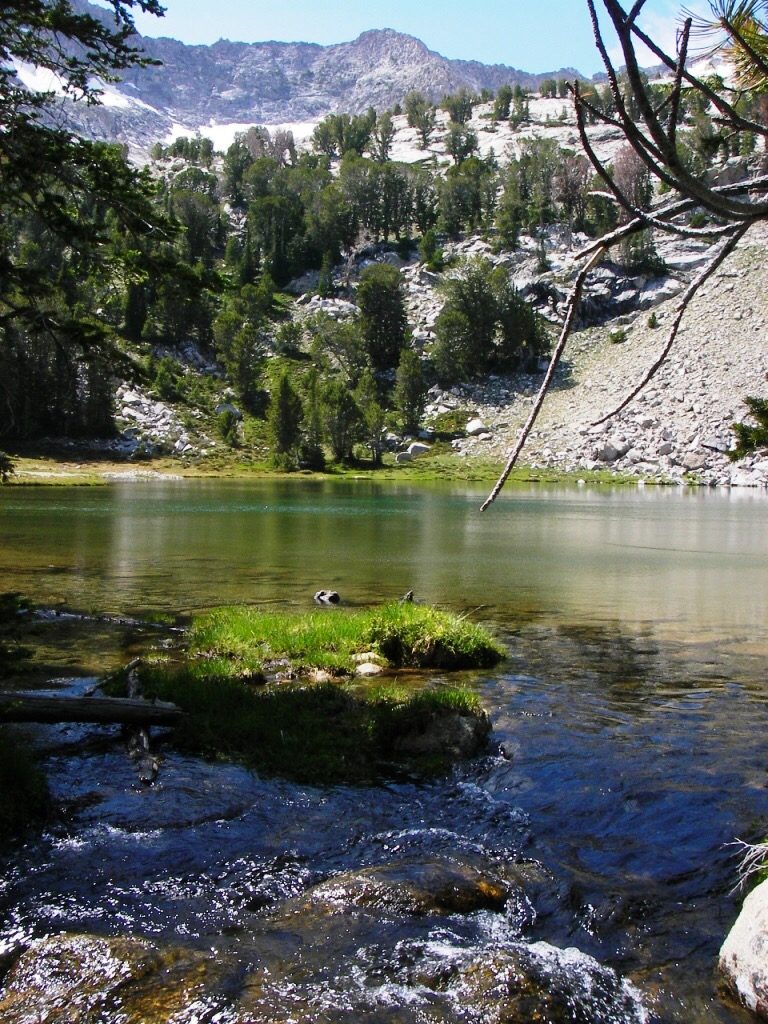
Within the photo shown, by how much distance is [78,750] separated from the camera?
1021 centimetres

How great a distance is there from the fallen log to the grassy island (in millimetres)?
408

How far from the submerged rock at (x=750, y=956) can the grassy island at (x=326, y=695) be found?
4.82 m

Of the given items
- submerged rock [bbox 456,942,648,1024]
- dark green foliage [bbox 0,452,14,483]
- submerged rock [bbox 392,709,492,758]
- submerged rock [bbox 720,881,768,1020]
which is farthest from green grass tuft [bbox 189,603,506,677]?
submerged rock [bbox 720,881,768,1020]

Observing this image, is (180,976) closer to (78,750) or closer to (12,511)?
(78,750)

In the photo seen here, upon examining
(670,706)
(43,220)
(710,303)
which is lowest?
(670,706)

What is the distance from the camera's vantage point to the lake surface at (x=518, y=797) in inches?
257

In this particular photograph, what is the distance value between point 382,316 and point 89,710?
145656 mm

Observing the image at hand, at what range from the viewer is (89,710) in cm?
1090

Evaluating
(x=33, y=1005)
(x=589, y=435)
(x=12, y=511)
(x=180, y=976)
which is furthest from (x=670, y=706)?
(x=589, y=435)

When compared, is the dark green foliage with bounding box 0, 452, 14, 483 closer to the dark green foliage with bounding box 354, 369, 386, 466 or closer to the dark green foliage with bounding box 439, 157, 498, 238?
the dark green foliage with bounding box 354, 369, 386, 466

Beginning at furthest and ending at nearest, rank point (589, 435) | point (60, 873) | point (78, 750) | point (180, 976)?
point (589, 435), point (78, 750), point (60, 873), point (180, 976)

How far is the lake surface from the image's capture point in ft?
21.4

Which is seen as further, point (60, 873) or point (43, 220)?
point (43, 220)

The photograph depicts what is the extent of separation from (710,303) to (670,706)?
143 meters
